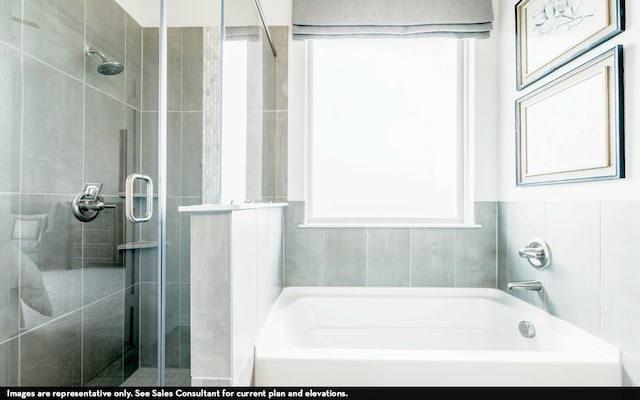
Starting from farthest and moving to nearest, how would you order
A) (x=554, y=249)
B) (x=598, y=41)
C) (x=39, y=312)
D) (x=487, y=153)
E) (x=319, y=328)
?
(x=487, y=153) < (x=319, y=328) < (x=554, y=249) < (x=598, y=41) < (x=39, y=312)

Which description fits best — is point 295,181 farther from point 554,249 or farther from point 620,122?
point 620,122

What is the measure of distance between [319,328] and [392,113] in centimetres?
129

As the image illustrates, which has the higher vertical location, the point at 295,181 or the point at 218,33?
the point at 218,33

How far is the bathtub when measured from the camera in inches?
44.4

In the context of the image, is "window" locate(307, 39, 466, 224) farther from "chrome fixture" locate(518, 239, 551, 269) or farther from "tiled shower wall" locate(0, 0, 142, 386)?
"tiled shower wall" locate(0, 0, 142, 386)

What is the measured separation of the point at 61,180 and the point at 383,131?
159cm

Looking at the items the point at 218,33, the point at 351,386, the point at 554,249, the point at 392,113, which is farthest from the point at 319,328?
the point at 218,33

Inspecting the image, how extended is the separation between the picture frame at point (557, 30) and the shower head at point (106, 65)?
1.62m

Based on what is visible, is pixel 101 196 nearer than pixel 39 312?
No

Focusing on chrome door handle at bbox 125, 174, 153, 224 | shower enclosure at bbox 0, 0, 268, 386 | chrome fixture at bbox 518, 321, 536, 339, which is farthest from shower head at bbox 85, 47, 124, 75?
chrome fixture at bbox 518, 321, 536, 339

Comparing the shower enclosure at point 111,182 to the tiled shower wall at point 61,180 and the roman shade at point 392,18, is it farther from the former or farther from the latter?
the roman shade at point 392,18

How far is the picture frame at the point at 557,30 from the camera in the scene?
121cm

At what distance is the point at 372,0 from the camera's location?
1.93 m

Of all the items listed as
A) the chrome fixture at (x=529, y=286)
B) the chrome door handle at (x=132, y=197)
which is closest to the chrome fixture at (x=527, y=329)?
the chrome fixture at (x=529, y=286)
